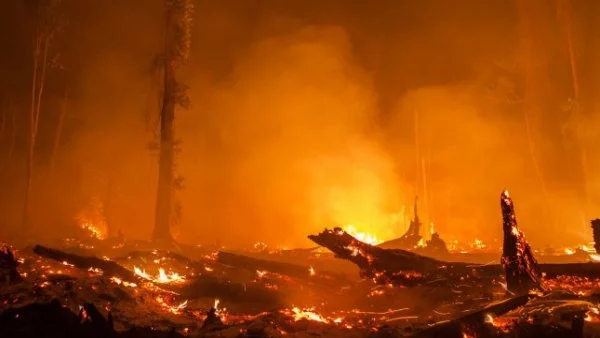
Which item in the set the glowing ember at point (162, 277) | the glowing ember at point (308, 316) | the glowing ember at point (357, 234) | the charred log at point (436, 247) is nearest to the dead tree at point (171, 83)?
the glowing ember at point (162, 277)

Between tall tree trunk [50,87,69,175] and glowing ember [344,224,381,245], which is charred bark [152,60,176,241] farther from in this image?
tall tree trunk [50,87,69,175]

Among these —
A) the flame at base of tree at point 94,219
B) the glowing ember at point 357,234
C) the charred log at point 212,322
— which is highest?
the flame at base of tree at point 94,219

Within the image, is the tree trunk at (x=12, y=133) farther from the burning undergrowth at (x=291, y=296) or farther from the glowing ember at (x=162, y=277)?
the glowing ember at (x=162, y=277)

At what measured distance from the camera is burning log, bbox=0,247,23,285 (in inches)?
280

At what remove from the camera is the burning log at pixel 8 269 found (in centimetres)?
711

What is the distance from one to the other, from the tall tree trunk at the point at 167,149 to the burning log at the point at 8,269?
10.8m

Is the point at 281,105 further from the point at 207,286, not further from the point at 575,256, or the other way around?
the point at 207,286

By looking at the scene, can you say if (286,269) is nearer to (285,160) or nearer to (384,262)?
(384,262)

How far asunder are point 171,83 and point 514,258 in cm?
1475

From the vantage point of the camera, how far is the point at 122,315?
7.07m

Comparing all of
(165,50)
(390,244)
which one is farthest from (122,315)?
A: (165,50)

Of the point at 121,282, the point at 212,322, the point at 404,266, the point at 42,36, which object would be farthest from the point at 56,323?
the point at 42,36

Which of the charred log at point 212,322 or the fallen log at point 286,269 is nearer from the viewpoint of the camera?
the charred log at point 212,322

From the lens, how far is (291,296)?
929 cm
